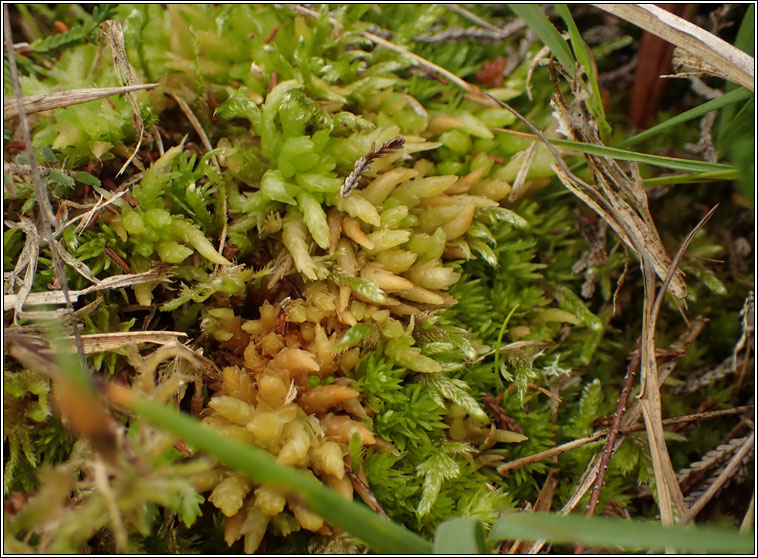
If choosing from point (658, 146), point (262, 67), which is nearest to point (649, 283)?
point (658, 146)

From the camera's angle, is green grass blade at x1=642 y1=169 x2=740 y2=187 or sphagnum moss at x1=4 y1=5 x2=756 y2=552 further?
green grass blade at x1=642 y1=169 x2=740 y2=187

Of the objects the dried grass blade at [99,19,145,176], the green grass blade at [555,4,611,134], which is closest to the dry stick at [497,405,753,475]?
the green grass blade at [555,4,611,134]

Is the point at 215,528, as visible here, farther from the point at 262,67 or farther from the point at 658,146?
the point at 658,146

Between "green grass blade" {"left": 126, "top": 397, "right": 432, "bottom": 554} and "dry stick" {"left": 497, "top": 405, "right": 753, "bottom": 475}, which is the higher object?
"green grass blade" {"left": 126, "top": 397, "right": 432, "bottom": 554}

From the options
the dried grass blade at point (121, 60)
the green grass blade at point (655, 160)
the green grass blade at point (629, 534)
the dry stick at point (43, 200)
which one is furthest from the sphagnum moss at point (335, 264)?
the green grass blade at point (629, 534)

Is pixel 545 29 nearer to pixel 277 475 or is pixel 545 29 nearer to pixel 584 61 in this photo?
pixel 584 61

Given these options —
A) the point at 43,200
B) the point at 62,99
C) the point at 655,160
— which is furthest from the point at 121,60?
the point at 655,160

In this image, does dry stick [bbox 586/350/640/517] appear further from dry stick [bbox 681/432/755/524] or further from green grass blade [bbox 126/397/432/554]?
green grass blade [bbox 126/397/432/554]
